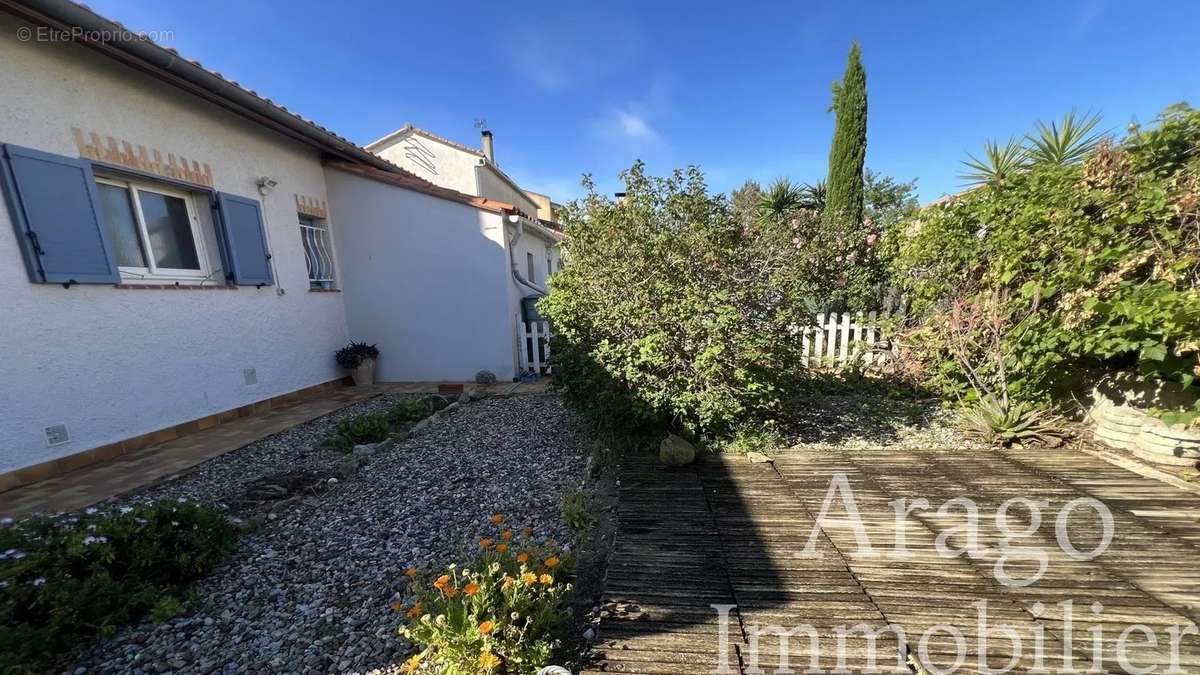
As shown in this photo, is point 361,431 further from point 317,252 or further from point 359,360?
point 317,252

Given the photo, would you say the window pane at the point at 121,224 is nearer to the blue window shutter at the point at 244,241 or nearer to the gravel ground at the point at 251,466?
the blue window shutter at the point at 244,241

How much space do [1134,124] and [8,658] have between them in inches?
299

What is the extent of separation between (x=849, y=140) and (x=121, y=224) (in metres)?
11.3

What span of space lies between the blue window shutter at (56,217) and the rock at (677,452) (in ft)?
18.2

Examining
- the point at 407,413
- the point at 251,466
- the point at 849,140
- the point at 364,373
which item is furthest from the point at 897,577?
the point at 849,140

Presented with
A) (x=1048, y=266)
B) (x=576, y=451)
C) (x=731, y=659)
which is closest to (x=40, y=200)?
(x=576, y=451)

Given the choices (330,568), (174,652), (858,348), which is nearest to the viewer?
(174,652)

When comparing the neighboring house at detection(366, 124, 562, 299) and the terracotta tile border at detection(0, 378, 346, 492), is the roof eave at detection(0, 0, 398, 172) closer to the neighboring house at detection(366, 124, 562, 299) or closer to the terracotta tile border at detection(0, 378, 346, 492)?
the terracotta tile border at detection(0, 378, 346, 492)

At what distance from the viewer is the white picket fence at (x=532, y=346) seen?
23.6 ft

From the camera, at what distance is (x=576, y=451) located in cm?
409

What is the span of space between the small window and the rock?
20.1 ft

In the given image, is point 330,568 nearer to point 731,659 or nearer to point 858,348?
point 731,659

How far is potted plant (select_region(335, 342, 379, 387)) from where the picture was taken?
6.95m

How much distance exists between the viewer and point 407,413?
5.29 meters
